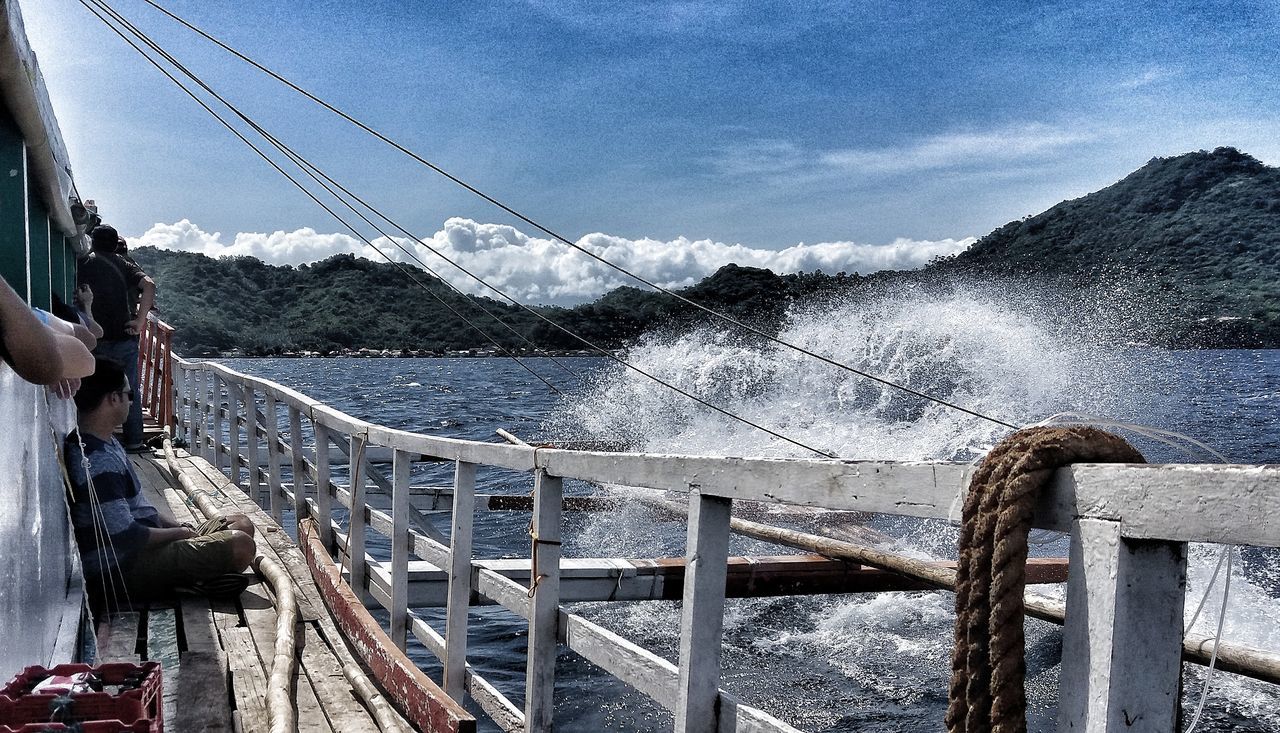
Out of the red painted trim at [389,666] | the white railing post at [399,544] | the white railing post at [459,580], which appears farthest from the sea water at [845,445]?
the white railing post at [399,544]

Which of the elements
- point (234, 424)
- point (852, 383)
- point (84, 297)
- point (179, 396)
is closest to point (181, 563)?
point (84, 297)

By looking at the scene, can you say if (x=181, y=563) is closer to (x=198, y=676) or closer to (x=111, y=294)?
(x=198, y=676)

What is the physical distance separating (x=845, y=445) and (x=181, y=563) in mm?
18984

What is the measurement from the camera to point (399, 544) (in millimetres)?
4797

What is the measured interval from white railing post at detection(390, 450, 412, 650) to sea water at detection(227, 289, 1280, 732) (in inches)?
84.1

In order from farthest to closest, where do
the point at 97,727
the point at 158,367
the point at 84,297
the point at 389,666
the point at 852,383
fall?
the point at 852,383, the point at 158,367, the point at 84,297, the point at 389,666, the point at 97,727

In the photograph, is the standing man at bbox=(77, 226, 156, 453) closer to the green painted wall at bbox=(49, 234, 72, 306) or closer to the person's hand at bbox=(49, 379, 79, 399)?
the green painted wall at bbox=(49, 234, 72, 306)

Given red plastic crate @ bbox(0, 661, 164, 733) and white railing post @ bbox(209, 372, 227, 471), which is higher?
red plastic crate @ bbox(0, 661, 164, 733)

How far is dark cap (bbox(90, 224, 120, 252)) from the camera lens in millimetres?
8070

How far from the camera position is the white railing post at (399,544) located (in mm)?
4730

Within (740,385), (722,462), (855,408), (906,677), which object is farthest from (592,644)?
(740,385)

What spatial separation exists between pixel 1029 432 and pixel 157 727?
245 centimetres

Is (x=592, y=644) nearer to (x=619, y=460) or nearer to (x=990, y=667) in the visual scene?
(x=619, y=460)

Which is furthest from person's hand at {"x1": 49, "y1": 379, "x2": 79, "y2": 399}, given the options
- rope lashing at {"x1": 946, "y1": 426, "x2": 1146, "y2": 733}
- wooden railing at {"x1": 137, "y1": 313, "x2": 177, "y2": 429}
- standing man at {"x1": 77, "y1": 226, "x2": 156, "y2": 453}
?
wooden railing at {"x1": 137, "y1": 313, "x2": 177, "y2": 429}
